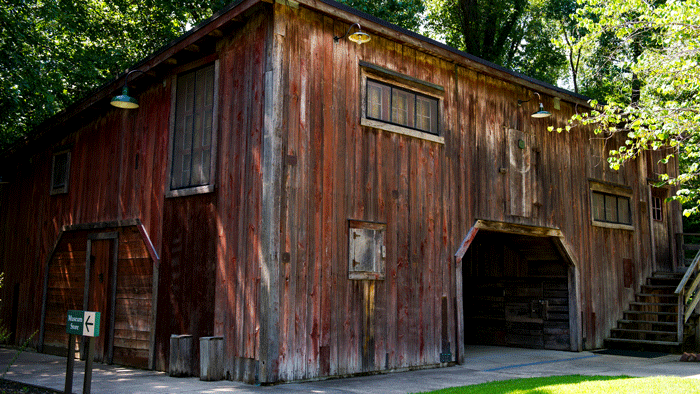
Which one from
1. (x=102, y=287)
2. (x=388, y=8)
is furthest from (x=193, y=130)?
(x=388, y=8)

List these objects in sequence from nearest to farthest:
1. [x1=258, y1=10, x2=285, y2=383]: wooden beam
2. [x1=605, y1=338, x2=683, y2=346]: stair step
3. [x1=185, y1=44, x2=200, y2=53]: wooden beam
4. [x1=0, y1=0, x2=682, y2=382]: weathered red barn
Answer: [x1=258, y1=10, x2=285, y2=383]: wooden beam < [x1=0, y1=0, x2=682, y2=382]: weathered red barn < [x1=185, y1=44, x2=200, y2=53]: wooden beam < [x1=605, y1=338, x2=683, y2=346]: stair step

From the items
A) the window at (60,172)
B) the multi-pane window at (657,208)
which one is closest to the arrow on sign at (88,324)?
the window at (60,172)

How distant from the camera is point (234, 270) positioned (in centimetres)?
912

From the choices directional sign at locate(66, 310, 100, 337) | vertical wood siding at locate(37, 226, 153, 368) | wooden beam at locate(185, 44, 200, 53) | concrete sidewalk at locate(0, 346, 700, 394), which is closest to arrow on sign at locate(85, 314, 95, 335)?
directional sign at locate(66, 310, 100, 337)

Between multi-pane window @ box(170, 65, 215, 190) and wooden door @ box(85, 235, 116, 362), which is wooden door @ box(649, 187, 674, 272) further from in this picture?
wooden door @ box(85, 235, 116, 362)

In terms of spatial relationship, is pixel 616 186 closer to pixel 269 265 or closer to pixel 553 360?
pixel 553 360

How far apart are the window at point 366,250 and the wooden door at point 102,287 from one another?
193 inches

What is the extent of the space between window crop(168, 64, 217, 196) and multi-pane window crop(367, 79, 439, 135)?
104 inches

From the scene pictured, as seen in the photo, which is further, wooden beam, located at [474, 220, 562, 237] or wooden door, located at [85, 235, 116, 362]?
wooden beam, located at [474, 220, 562, 237]

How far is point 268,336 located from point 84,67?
11465mm

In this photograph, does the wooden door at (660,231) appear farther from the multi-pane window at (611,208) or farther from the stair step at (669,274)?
the multi-pane window at (611,208)

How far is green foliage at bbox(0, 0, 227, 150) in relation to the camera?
1265 cm

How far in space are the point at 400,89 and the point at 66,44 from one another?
1178 cm

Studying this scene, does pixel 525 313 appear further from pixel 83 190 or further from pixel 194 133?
pixel 83 190
